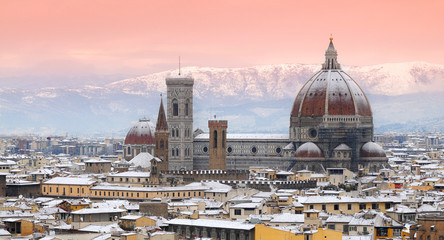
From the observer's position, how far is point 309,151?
152125mm

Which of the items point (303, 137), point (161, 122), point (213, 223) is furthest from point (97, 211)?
point (303, 137)

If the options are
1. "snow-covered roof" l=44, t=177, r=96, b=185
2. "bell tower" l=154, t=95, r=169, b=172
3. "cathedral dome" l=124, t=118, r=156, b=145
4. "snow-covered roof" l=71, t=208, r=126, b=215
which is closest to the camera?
"snow-covered roof" l=71, t=208, r=126, b=215

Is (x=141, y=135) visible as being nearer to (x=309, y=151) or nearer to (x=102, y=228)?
(x=309, y=151)

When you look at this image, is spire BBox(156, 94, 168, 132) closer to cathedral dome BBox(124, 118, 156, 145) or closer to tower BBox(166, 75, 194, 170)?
tower BBox(166, 75, 194, 170)

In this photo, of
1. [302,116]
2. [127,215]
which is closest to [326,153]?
[302,116]

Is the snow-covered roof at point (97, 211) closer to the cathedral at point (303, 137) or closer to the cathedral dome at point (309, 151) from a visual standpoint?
the cathedral at point (303, 137)

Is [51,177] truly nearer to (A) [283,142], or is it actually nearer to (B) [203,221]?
(A) [283,142]

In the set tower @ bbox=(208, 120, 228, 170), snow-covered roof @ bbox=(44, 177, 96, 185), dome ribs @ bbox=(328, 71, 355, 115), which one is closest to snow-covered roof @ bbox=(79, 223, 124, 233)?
snow-covered roof @ bbox=(44, 177, 96, 185)

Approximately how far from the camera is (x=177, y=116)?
534 ft

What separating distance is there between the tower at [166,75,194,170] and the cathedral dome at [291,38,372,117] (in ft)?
44.2

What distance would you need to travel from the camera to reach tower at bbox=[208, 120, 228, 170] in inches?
6191

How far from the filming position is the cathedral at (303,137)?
502 feet

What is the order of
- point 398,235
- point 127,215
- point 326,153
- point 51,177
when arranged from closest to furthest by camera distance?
1. point 398,235
2. point 127,215
3. point 51,177
4. point 326,153

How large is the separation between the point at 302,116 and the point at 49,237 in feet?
292
